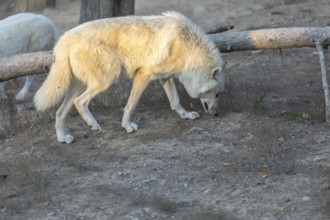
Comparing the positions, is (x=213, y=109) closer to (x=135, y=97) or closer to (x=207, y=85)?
(x=207, y=85)

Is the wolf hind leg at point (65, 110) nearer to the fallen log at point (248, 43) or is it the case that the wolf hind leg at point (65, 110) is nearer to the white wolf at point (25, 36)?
the fallen log at point (248, 43)

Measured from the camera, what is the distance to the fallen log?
7.93 meters

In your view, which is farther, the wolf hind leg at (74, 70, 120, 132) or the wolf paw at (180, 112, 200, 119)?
the wolf paw at (180, 112, 200, 119)

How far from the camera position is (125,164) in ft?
21.9

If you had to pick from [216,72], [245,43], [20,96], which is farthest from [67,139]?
[20,96]

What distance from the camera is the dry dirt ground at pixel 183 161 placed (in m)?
5.64

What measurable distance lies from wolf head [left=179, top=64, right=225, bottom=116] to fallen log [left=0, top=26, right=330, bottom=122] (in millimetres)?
550

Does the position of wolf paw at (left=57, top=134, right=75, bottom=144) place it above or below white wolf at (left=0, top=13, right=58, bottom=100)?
below

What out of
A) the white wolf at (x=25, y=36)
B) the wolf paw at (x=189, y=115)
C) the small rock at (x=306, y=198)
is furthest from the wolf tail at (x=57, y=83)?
the small rock at (x=306, y=198)

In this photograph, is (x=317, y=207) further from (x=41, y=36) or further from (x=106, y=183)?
(x=41, y=36)

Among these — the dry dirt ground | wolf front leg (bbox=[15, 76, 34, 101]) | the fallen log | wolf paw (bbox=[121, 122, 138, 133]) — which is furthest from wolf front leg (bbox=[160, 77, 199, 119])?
wolf front leg (bbox=[15, 76, 34, 101])

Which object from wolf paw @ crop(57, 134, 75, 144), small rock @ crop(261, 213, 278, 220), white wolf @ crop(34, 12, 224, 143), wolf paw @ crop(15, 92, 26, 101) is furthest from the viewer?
wolf paw @ crop(15, 92, 26, 101)

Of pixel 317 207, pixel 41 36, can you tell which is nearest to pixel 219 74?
pixel 317 207

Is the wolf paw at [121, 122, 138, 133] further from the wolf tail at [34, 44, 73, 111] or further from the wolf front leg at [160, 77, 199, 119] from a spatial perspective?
the wolf tail at [34, 44, 73, 111]
